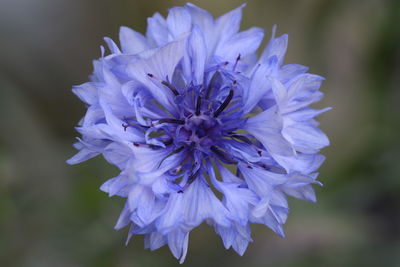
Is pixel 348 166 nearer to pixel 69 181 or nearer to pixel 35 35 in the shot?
pixel 69 181

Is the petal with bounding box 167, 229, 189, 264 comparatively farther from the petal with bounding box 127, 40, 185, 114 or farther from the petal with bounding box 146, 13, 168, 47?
the petal with bounding box 146, 13, 168, 47

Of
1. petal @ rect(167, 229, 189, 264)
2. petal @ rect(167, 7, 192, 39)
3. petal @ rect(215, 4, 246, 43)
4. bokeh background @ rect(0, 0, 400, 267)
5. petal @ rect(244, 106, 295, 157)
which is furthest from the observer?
bokeh background @ rect(0, 0, 400, 267)

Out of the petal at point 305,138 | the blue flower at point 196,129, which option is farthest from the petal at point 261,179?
the petal at point 305,138

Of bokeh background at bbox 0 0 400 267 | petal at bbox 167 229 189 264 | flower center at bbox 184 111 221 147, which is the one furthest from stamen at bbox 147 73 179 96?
bokeh background at bbox 0 0 400 267

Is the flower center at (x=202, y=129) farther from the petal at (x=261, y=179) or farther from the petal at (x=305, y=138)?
the petal at (x=305, y=138)

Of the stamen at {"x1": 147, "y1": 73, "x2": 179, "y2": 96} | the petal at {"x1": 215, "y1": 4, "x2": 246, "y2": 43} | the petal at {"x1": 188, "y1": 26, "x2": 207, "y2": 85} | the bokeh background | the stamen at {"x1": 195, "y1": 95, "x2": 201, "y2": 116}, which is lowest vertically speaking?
the bokeh background

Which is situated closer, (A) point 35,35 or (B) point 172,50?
(B) point 172,50

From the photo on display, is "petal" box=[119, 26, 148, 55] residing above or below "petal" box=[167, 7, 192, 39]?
below

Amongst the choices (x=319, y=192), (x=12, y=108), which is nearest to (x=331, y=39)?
(x=319, y=192)
